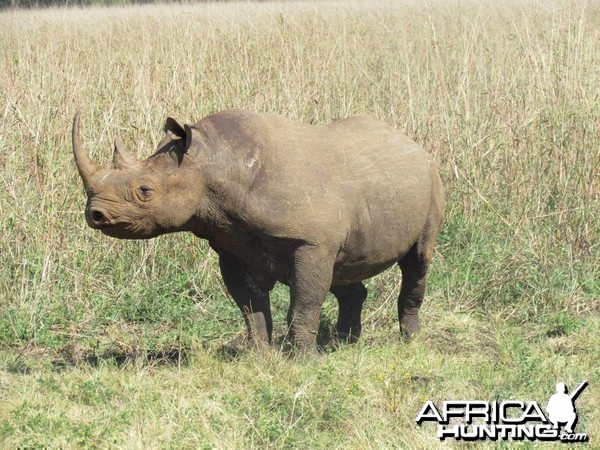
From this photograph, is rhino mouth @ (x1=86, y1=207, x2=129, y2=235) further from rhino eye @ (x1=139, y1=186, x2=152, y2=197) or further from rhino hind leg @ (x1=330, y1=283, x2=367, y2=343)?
rhino hind leg @ (x1=330, y1=283, x2=367, y2=343)

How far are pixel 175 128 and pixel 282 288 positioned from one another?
2355 millimetres

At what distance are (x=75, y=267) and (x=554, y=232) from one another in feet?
12.2

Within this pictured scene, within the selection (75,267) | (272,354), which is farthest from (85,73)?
(272,354)

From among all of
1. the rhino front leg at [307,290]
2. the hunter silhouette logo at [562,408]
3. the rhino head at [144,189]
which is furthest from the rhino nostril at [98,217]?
the hunter silhouette logo at [562,408]

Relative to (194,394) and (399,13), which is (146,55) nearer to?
(194,394)

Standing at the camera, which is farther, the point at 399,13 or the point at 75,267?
the point at 399,13

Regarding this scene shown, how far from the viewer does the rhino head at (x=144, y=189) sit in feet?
18.9

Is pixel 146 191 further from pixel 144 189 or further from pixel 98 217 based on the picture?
pixel 98 217

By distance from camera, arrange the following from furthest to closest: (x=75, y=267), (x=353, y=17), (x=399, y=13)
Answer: (x=399, y=13)
(x=353, y=17)
(x=75, y=267)

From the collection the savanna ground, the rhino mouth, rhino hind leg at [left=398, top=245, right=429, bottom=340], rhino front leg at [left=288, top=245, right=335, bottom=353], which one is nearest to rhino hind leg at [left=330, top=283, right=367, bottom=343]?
the savanna ground

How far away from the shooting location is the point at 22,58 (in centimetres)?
882
